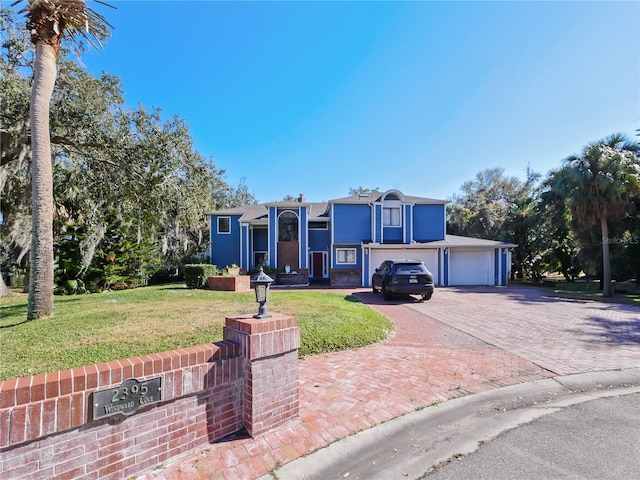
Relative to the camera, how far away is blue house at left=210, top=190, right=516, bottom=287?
19.6m

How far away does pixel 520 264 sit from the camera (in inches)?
1041

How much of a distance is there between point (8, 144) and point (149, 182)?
19.2 ft

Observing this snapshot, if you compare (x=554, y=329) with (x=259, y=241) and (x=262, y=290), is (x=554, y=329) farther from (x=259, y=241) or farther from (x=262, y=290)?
(x=259, y=241)

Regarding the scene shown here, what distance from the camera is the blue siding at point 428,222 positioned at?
2128 cm

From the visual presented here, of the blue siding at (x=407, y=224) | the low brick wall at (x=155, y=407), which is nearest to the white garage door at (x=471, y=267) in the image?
the blue siding at (x=407, y=224)

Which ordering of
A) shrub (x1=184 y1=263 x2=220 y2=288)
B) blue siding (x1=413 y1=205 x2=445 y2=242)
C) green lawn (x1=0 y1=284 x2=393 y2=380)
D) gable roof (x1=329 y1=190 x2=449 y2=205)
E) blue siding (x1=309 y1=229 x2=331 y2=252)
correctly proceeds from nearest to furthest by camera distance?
green lawn (x1=0 y1=284 x2=393 y2=380) < shrub (x1=184 y1=263 x2=220 y2=288) < gable roof (x1=329 y1=190 x2=449 y2=205) < blue siding (x1=413 y1=205 x2=445 y2=242) < blue siding (x1=309 y1=229 x2=331 y2=252)

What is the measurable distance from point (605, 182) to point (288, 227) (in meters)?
17.2

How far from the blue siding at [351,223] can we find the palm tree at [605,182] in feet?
36.9

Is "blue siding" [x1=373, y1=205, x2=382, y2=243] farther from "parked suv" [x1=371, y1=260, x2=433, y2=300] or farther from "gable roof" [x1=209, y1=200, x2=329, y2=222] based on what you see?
"parked suv" [x1=371, y1=260, x2=433, y2=300]

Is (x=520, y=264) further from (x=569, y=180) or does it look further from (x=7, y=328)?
(x=7, y=328)

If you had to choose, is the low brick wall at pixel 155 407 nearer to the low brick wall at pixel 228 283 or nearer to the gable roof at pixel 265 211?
the low brick wall at pixel 228 283

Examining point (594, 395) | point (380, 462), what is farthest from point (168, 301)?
point (594, 395)

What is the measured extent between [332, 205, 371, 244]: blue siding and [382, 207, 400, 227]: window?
107cm

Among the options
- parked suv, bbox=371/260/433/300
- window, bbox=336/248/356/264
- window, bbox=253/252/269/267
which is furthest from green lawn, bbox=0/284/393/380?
window, bbox=253/252/269/267
